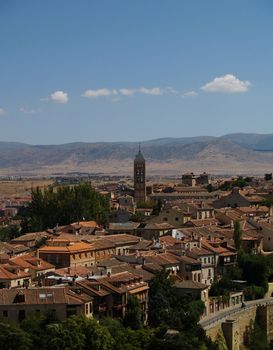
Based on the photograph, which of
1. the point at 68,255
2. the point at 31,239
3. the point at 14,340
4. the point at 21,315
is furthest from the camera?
the point at 31,239

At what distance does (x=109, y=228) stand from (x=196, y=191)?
31898 mm

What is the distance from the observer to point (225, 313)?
122 feet

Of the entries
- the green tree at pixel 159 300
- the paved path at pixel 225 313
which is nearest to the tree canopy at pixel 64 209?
the paved path at pixel 225 313

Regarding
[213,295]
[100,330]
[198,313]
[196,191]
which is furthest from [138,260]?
[196,191]

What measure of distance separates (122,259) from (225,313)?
259 inches

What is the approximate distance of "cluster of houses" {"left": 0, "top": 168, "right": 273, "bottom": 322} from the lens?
31.9m

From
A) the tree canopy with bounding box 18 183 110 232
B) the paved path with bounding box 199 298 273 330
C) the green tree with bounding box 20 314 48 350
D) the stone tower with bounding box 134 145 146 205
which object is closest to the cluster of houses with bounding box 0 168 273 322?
the paved path with bounding box 199 298 273 330

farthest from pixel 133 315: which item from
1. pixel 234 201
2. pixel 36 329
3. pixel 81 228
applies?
pixel 234 201

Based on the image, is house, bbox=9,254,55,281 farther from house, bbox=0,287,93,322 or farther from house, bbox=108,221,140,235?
house, bbox=108,221,140,235

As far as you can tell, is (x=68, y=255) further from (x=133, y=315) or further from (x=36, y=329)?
(x=36, y=329)

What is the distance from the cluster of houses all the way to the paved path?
19.1 inches

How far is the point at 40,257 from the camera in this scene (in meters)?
42.6

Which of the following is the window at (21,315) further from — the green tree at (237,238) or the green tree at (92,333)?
the green tree at (237,238)

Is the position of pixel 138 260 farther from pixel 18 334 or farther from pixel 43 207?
pixel 43 207
